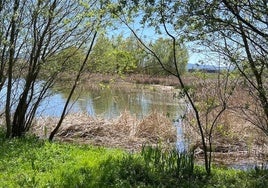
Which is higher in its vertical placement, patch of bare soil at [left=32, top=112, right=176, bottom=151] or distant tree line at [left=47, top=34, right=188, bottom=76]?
distant tree line at [left=47, top=34, right=188, bottom=76]

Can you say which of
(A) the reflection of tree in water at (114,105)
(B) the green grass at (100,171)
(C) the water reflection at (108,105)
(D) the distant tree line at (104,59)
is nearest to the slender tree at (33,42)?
(D) the distant tree line at (104,59)

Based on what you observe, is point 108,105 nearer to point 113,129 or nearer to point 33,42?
point 113,129

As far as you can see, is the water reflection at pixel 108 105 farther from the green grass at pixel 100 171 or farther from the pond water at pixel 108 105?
the green grass at pixel 100 171

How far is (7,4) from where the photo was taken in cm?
941

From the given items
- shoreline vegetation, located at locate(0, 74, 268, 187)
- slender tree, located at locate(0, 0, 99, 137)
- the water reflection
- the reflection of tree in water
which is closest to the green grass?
shoreline vegetation, located at locate(0, 74, 268, 187)

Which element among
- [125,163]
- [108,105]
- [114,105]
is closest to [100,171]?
[125,163]

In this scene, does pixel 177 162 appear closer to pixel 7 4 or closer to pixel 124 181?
pixel 124 181

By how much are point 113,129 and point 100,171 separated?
7.51 metres

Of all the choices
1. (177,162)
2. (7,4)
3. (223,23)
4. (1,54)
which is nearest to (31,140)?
(1,54)

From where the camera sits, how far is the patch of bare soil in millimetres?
13156

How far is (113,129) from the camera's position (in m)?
13.8

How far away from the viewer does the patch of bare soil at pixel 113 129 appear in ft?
43.2

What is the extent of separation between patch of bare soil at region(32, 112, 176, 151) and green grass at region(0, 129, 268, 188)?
16.0ft

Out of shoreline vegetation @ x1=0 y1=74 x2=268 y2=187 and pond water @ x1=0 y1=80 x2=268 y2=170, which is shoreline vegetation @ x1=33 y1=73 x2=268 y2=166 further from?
pond water @ x1=0 y1=80 x2=268 y2=170
